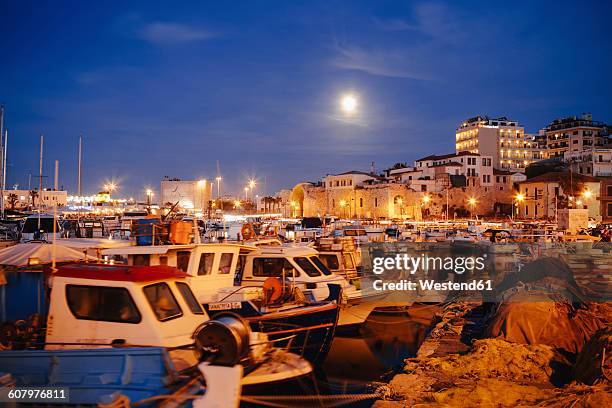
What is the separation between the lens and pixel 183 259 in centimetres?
1016

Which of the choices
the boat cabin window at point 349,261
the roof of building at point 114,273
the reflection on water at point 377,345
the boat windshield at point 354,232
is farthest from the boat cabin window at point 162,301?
the boat windshield at point 354,232

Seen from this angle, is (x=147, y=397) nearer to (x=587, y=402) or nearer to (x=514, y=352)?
(x=587, y=402)

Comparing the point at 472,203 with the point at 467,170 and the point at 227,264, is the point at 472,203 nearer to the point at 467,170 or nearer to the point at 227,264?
the point at 467,170

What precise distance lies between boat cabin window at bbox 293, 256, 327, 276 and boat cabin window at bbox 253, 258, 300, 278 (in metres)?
0.23

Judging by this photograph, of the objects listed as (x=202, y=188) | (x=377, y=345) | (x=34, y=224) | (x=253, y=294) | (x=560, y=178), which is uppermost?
(x=560, y=178)

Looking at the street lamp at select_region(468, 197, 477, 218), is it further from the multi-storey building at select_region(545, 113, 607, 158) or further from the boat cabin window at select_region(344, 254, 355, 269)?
the boat cabin window at select_region(344, 254, 355, 269)

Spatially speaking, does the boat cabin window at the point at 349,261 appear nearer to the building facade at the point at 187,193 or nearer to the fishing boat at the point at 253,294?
the fishing boat at the point at 253,294

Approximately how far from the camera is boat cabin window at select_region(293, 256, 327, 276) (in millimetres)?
12367

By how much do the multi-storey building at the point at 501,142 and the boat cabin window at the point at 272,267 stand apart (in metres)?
76.0

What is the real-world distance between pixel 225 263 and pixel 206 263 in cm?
44

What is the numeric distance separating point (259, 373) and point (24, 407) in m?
2.85

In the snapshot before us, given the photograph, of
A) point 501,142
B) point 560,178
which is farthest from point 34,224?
point 501,142

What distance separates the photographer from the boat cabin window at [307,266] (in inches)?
487

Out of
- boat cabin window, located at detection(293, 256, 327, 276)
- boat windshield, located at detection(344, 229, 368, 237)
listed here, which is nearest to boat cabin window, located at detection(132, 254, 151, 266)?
boat cabin window, located at detection(293, 256, 327, 276)
